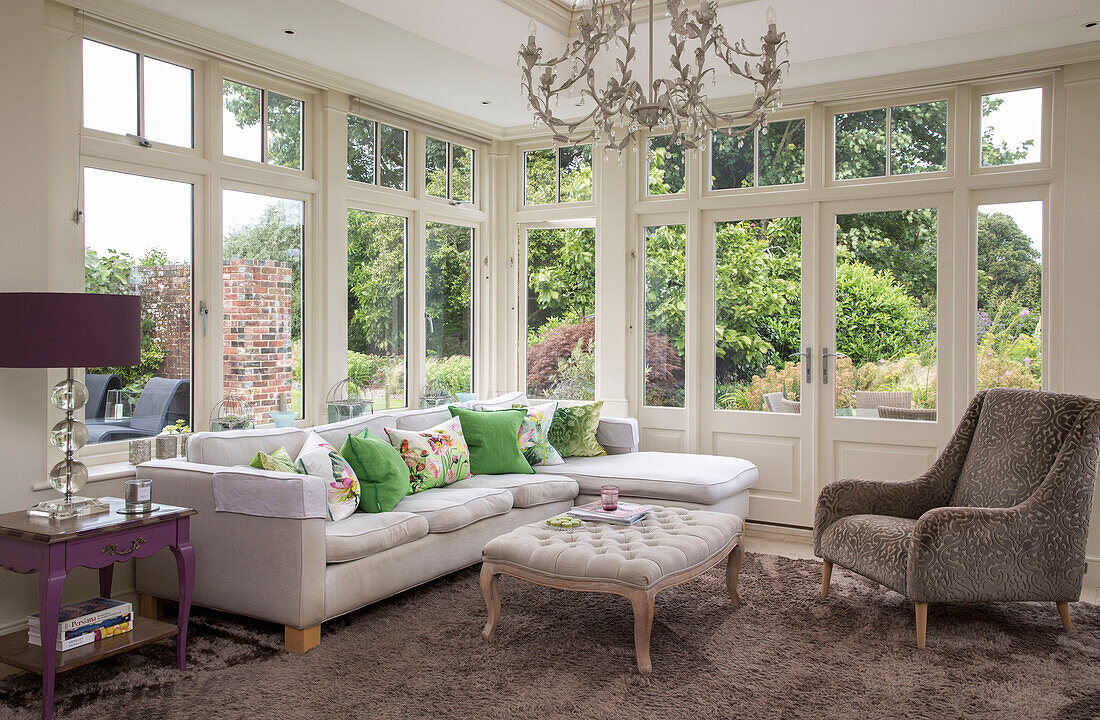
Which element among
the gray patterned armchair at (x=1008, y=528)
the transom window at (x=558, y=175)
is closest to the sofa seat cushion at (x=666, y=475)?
the gray patterned armchair at (x=1008, y=528)

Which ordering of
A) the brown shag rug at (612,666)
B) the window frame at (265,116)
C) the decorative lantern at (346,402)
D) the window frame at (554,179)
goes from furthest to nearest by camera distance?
the window frame at (554,179), the decorative lantern at (346,402), the window frame at (265,116), the brown shag rug at (612,666)

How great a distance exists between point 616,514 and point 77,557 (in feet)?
6.90

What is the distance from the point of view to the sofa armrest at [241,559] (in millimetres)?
3242

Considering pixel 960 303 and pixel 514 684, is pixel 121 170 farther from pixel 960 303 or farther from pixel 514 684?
pixel 960 303

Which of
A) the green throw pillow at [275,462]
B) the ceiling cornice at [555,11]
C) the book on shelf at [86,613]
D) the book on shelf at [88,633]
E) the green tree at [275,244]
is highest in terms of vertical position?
the ceiling cornice at [555,11]

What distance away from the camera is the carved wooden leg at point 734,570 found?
3797 millimetres

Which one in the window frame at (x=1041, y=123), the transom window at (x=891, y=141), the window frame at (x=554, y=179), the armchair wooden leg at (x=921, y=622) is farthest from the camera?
the window frame at (x=554, y=179)

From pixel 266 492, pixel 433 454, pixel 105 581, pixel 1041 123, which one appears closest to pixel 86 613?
pixel 105 581

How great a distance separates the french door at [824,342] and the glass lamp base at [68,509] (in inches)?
146

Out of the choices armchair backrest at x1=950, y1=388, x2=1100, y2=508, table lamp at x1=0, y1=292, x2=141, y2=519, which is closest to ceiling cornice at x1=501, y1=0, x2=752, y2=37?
armchair backrest at x1=950, y1=388, x2=1100, y2=508

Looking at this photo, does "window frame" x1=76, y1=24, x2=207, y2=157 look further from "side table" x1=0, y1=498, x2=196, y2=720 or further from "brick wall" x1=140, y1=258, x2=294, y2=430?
"side table" x1=0, y1=498, x2=196, y2=720

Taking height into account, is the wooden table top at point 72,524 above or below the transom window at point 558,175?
below

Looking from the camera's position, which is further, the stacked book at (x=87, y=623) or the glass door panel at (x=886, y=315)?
the glass door panel at (x=886, y=315)

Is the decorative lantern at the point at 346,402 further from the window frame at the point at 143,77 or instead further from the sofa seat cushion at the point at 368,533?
the window frame at the point at 143,77
